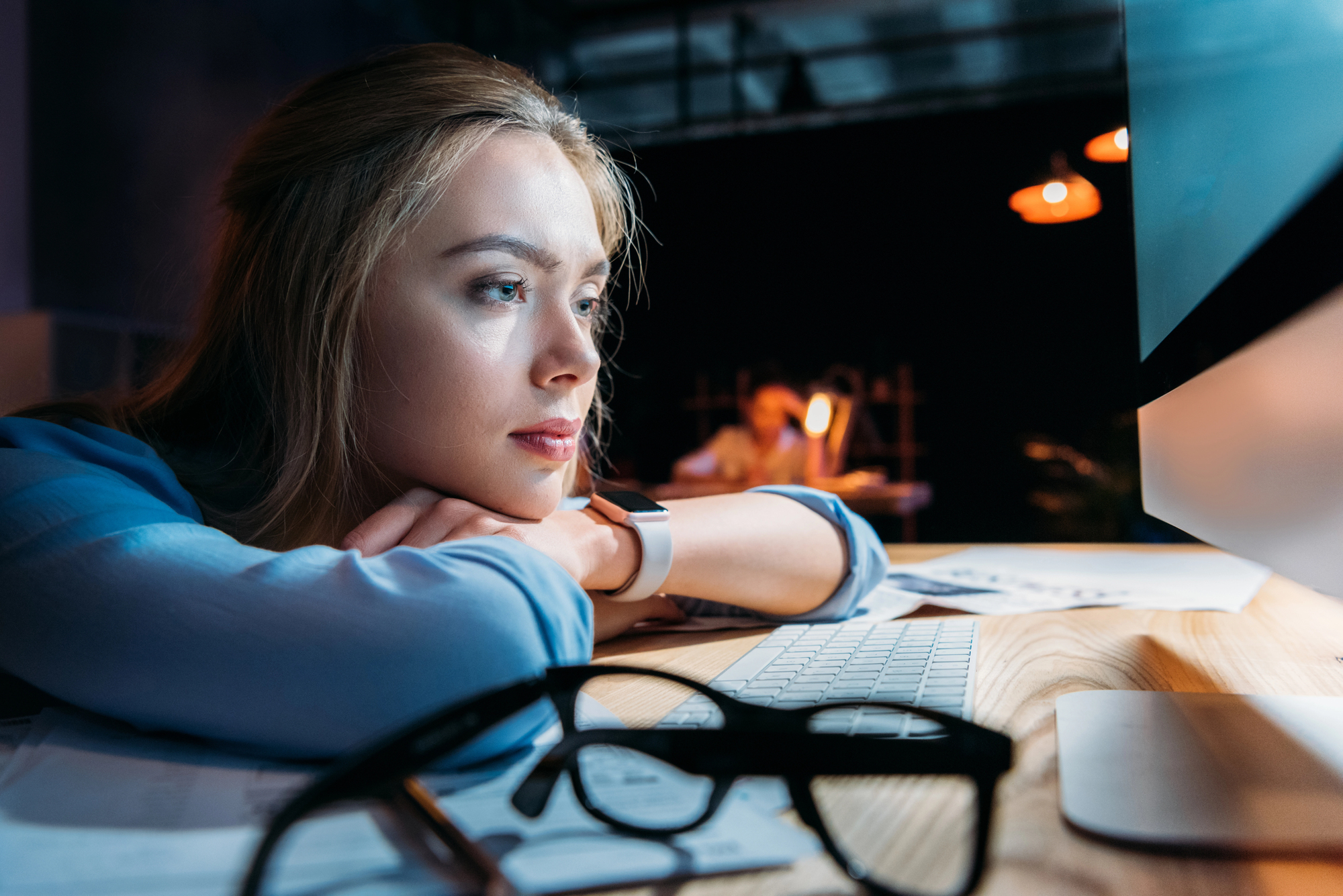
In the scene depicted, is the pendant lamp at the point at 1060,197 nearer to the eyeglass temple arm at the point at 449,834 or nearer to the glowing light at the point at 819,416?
the glowing light at the point at 819,416

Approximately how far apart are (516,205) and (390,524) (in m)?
0.25

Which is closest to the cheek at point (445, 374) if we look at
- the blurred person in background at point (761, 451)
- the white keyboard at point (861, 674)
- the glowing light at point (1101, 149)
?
the white keyboard at point (861, 674)

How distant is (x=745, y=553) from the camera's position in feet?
2.39

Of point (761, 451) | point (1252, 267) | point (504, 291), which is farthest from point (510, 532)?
point (761, 451)

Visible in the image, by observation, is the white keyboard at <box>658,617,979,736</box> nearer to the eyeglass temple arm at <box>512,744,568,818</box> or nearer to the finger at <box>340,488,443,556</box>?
the eyeglass temple arm at <box>512,744,568,818</box>

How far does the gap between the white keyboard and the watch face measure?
5.2 inches

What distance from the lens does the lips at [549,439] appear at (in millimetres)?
633

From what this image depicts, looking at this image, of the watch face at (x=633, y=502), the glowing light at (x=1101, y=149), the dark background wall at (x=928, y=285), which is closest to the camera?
the watch face at (x=633, y=502)

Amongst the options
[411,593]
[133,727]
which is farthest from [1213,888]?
[133,727]

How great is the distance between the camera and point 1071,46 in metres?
4.43

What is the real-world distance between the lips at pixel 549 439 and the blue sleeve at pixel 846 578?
9.2 inches

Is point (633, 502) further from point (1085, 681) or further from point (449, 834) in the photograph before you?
point (449, 834)

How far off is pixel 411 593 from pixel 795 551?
0.47m

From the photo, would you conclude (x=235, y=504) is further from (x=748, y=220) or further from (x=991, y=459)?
(x=991, y=459)
